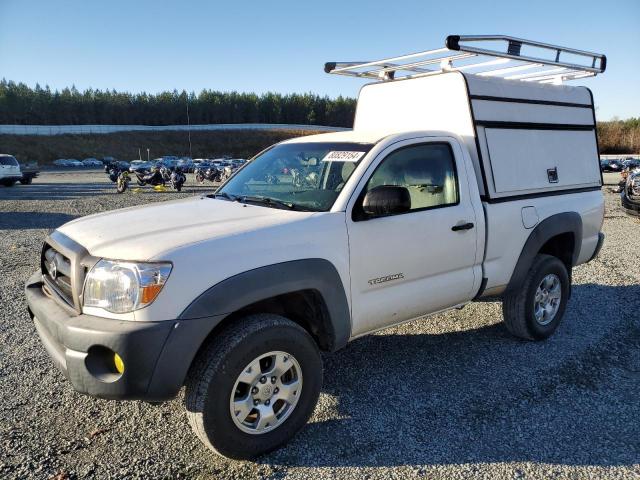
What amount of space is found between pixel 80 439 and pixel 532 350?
371 cm

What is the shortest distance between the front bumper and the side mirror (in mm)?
1219

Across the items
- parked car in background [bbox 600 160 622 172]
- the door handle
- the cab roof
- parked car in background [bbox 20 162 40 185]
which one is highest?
parked car in background [bbox 20 162 40 185]

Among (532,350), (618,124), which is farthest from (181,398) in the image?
(618,124)

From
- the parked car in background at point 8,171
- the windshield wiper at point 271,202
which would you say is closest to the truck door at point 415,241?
the windshield wiper at point 271,202

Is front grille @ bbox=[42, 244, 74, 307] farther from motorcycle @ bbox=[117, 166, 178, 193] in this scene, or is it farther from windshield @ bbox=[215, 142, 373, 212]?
motorcycle @ bbox=[117, 166, 178, 193]

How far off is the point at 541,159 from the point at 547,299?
132 centimetres

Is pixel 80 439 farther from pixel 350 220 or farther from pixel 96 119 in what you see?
pixel 96 119

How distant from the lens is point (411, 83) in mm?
4625

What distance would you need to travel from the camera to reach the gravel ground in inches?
114

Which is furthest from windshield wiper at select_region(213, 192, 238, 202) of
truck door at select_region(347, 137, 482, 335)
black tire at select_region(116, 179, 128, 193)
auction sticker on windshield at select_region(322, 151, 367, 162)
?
black tire at select_region(116, 179, 128, 193)

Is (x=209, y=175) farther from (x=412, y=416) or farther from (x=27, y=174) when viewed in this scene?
(x=412, y=416)

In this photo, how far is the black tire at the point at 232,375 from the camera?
2717mm

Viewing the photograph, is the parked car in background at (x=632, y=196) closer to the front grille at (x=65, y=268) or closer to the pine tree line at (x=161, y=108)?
the front grille at (x=65, y=268)

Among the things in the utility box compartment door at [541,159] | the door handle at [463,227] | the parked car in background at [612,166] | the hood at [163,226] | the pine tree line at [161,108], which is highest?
the pine tree line at [161,108]
